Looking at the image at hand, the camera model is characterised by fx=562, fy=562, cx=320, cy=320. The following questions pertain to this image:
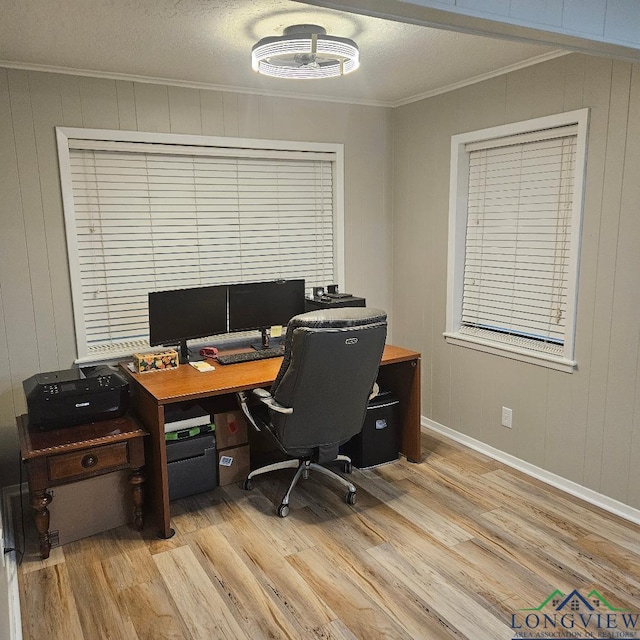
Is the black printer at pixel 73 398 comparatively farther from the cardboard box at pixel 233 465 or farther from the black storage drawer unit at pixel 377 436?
the black storage drawer unit at pixel 377 436

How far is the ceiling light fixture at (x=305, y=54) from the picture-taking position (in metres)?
2.36

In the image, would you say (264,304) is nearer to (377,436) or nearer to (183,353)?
(183,353)

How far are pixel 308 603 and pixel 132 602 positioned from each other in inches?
28.7

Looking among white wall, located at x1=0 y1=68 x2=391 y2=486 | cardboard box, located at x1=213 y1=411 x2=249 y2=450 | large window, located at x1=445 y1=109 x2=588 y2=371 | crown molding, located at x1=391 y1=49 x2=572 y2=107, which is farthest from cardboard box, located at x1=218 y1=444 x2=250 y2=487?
crown molding, located at x1=391 y1=49 x2=572 y2=107

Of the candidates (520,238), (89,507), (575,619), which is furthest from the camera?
(520,238)

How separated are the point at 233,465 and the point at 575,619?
74.8 inches

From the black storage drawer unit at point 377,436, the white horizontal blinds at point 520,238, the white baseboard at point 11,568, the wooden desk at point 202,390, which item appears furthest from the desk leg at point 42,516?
the white horizontal blinds at point 520,238

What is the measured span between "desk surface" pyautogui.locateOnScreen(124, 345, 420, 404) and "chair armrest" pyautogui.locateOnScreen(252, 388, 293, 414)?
5 cm

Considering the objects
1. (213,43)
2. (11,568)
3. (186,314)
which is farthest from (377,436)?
(213,43)

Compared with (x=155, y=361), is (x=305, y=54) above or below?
above

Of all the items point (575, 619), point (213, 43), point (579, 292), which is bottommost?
point (575, 619)

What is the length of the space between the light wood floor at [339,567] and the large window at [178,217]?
1221 millimetres

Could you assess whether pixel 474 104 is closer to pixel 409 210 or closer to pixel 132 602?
pixel 409 210

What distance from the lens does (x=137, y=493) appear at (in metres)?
2.79
